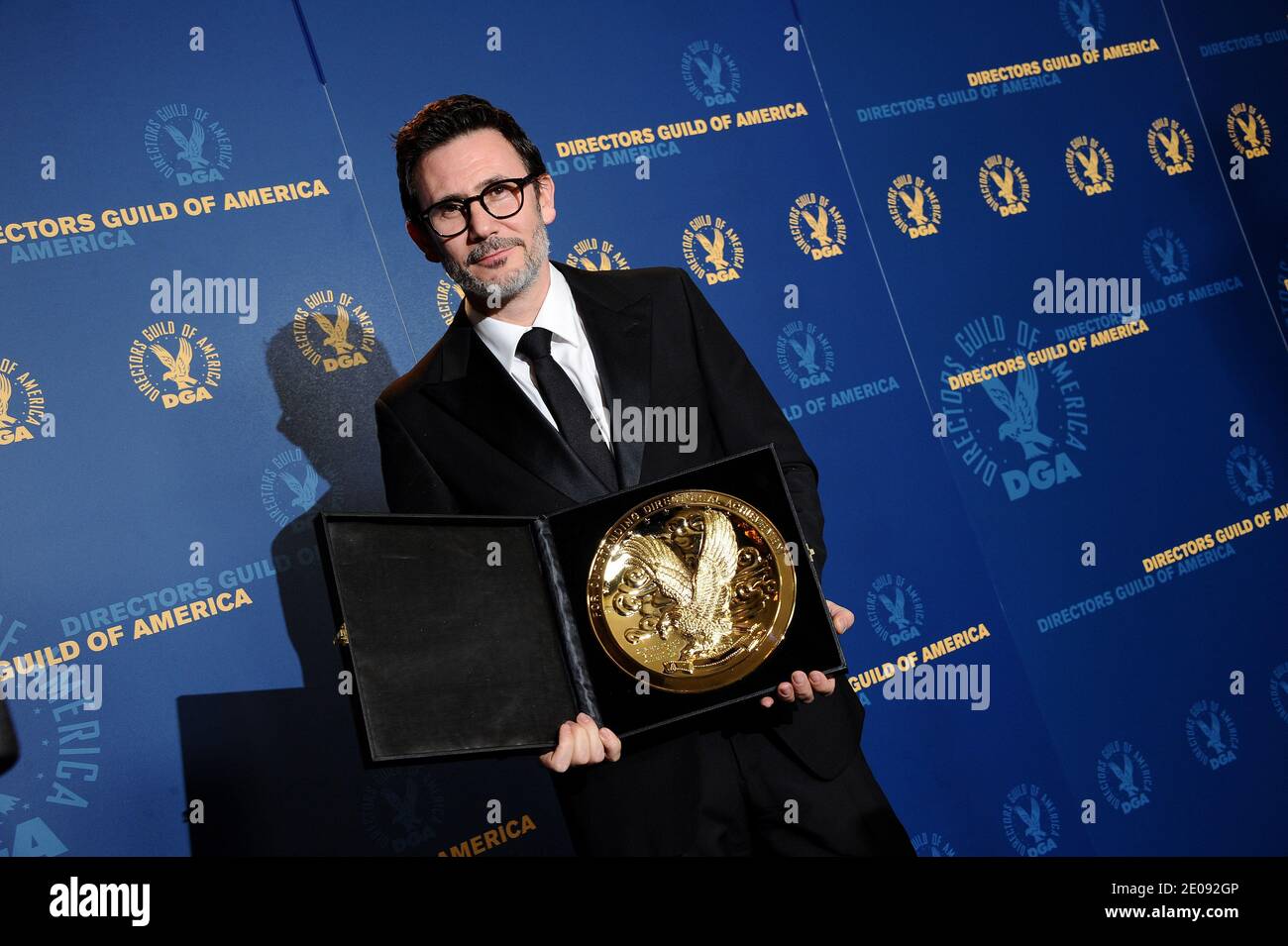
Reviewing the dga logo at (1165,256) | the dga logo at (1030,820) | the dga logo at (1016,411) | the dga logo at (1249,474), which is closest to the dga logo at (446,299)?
the dga logo at (1016,411)

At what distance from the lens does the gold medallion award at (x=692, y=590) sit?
1.87m

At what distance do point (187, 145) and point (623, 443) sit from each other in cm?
160

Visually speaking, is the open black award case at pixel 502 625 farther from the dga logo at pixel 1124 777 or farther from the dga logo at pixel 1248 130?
the dga logo at pixel 1248 130

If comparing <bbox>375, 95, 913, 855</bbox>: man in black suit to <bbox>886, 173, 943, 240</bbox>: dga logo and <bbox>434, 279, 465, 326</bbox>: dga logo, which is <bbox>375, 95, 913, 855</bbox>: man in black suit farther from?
<bbox>886, 173, 943, 240</bbox>: dga logo

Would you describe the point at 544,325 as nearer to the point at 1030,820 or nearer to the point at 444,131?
the point at 444,131

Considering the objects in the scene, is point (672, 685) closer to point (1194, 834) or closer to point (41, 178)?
point (41, 178)

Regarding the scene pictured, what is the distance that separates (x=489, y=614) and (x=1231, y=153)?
3.95 meters

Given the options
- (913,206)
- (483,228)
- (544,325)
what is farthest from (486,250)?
(913,206)

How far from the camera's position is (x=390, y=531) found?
1792 mm

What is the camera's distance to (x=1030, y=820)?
11.7 ft

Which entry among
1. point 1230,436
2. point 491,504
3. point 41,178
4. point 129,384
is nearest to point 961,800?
point 1230,436

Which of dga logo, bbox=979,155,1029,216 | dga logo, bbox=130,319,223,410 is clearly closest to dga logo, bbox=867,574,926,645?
dga logo, bbox=979,155,1029,216

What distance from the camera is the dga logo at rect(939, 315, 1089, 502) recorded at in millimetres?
3789

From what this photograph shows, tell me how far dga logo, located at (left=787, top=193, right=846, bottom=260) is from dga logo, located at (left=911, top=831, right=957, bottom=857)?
1.78m
